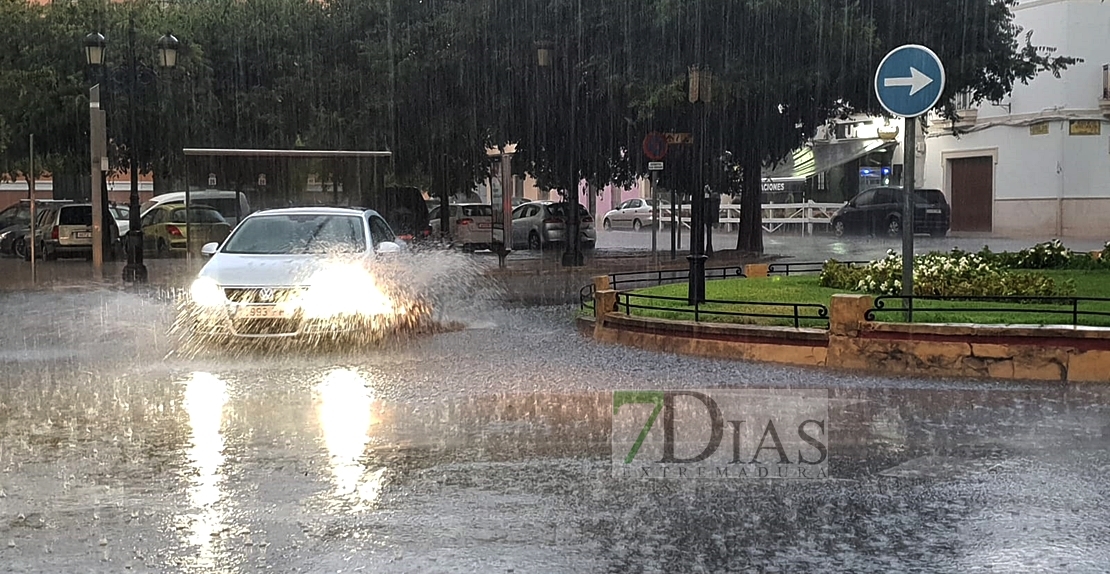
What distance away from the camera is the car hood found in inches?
476

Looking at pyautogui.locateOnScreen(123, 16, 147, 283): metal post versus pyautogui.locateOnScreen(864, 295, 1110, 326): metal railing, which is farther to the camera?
pyautogui.locateOnScreen(123, 16, 147, 283): metal post

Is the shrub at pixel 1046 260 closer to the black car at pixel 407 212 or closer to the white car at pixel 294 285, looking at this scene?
the white car at pixel 294 285

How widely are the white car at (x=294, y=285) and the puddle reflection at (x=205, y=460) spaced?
4.73 feet

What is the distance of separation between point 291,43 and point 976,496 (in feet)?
89.4

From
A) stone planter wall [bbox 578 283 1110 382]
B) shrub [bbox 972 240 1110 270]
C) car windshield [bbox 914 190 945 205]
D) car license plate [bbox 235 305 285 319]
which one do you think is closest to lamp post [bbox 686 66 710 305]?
stone planter wall [bbox 578 283 1110 382]

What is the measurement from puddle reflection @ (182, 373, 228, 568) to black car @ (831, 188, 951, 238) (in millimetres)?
28138

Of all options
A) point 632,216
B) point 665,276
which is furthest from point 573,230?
point 632,216

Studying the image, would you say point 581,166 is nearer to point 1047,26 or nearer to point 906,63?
point 1047,26

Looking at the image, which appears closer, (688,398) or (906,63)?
(688,398)

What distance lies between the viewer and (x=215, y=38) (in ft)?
103

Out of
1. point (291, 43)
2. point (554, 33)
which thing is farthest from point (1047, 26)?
point (291, 43)

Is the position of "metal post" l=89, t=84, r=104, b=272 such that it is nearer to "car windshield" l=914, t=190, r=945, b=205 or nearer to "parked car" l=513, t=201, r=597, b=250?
"parked car" l=513, t=201, r=597, b=250

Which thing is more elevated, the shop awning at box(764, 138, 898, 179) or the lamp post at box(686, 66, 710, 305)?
the shop awning at box(764, 138, 898, 179)

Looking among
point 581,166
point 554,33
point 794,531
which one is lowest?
point 794,531
